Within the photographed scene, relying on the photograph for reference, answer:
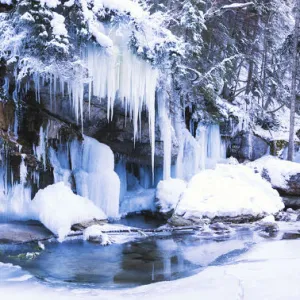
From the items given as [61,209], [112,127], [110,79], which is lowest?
[61,209]

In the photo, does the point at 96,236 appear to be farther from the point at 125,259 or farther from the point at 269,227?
the point at 269,227

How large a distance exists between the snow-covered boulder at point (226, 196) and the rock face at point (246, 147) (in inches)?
217

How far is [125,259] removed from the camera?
8.54 m

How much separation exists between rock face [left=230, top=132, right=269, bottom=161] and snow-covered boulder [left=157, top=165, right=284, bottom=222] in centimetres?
550

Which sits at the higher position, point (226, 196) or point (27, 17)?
point (27, 17)

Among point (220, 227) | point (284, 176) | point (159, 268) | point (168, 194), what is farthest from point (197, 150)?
point (159, 268)

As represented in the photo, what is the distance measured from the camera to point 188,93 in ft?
53.0

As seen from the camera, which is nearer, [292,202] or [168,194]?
[168,194]

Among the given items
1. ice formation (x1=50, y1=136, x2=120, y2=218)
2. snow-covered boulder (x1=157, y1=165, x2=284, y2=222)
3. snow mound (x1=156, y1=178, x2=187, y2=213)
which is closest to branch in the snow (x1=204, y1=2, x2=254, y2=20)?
snow-covered boulder (x1=157, y1=165, x2=284, y2=222)

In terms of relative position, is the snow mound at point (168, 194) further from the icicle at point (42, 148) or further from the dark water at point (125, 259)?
the icicle at point (42, 148)

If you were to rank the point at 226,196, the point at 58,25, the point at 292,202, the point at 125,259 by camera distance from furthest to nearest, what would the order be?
the point at 292,202
the point at 226,196
the point at 58,25
the point at 125,259

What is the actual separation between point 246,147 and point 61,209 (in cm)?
1111

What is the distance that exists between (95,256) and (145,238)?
6.71ft

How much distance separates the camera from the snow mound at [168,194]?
13.4 metres
